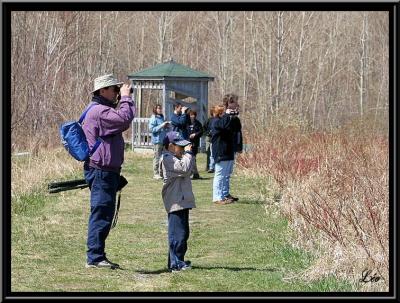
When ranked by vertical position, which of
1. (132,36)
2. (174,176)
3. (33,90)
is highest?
(132,36)

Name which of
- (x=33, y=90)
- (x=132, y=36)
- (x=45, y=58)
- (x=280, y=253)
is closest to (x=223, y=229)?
(x=280, y=253)

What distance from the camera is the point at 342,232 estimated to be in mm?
10328

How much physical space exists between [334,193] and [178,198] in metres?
4.15

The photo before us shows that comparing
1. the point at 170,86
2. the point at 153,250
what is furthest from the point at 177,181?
the point at 170,86

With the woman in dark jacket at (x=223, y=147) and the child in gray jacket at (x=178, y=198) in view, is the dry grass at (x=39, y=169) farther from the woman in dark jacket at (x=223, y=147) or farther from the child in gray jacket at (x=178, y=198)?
the child in gray jacket at (x=178, y=198)

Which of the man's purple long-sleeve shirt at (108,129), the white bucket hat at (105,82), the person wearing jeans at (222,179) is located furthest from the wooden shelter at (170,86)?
the man's purple long-sleeve shirt at (108,129)

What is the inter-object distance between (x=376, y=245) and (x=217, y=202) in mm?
6779

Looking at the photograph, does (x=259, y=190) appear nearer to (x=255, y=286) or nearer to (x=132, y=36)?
(x=255, y=286)

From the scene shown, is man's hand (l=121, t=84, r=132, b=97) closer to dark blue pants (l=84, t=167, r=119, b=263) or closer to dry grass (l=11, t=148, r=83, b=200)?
dark blue pants (l=84, t=167, r=119, b=263)

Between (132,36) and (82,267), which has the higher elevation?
(132,36)

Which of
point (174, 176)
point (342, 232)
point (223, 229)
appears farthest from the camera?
point (223, 229)

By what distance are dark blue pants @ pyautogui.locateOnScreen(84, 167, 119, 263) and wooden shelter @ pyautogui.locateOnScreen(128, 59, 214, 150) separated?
1927 centimetres

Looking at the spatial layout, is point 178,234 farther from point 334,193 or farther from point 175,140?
point 334,193

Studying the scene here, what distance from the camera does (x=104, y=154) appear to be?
930 cm
